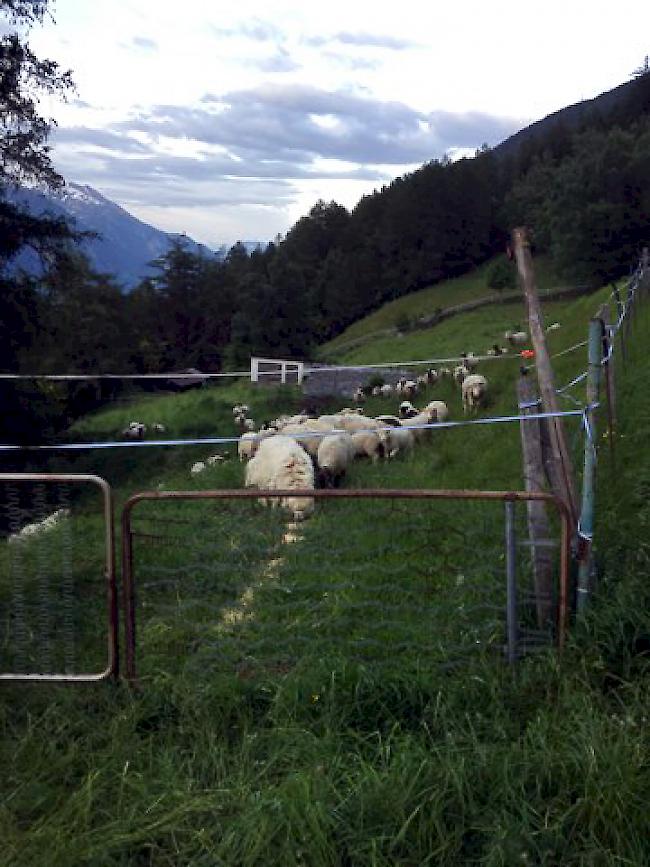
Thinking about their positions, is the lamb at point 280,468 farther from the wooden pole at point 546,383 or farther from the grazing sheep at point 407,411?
the grazing sheep at point 407,411

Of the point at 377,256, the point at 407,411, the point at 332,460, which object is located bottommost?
the point at 332,460

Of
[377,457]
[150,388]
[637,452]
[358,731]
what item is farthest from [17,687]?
[150,388]

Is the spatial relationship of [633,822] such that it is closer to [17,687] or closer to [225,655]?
[225,655]

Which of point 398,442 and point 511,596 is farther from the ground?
point 398,442

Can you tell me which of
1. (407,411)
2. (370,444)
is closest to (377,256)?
(407,411)

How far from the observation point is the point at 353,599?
5547 mm

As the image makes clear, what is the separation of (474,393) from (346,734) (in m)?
13.2

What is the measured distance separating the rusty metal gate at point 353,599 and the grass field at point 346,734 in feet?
0.07

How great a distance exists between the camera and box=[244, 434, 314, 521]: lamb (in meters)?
10.3

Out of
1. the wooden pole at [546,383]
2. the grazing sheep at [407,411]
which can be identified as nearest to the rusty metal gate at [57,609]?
the wooden pole at [546,383]

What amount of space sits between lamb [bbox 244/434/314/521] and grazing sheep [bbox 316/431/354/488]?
0.48 m

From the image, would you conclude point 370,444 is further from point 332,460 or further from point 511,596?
point 511,596

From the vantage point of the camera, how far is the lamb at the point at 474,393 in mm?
16719

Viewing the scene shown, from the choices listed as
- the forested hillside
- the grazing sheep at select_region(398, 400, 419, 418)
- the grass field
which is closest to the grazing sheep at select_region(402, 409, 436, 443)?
the grazing sheep at select_region(398, 400, 419, 418)
